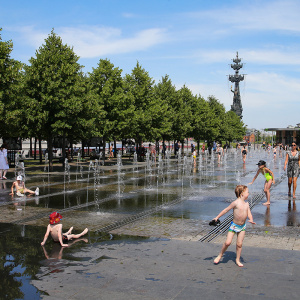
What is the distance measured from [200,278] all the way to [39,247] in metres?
3.35

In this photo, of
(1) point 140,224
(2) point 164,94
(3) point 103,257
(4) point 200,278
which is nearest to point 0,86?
(1) point 140,224

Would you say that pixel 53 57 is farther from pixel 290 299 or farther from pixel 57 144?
pixel 290 299

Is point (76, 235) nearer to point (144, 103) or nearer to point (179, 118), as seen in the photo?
point (144, 103)

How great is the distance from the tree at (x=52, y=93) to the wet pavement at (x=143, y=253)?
11.2 meters

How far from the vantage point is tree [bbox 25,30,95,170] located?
2373cm

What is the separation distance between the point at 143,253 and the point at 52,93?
741 inches

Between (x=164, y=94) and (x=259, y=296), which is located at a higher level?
(x=164, y=94)

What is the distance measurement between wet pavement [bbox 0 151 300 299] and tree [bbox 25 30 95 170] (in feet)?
36.8

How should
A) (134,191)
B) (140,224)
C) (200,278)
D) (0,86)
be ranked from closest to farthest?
(200,278)
(140,224)
(134,191)
(0,86)

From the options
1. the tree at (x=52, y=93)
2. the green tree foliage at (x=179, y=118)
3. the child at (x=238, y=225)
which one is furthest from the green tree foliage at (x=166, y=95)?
the child at (x=238, y=225)

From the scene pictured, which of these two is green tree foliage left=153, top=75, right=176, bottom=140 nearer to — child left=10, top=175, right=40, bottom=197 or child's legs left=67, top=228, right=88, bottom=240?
child left=10, top=175, right=40, bottom=197

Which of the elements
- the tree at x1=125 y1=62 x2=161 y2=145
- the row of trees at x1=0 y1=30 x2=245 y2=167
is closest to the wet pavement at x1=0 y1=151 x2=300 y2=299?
the row of trees at x1=0 y1=30 x2=245 y2=167

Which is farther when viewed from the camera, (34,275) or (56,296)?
(34,275)

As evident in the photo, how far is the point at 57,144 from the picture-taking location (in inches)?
1618
